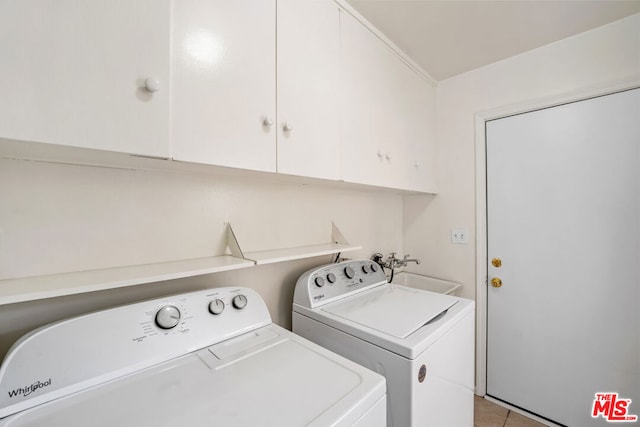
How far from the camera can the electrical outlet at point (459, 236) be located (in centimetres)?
207

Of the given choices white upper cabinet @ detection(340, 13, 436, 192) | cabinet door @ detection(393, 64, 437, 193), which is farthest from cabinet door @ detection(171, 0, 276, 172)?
cabinet door @ detection(393, 64, 437, 193)

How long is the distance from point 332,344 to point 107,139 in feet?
3.48

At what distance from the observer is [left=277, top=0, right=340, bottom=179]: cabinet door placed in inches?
41.4

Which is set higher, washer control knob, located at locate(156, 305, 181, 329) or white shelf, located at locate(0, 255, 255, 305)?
white shelf, located at locate(0, 255, 255, 305)

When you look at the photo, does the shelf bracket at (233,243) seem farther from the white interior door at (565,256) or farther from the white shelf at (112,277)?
the white interior door at (565,256)

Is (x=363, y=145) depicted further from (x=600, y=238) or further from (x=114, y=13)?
(x=600, y=238)

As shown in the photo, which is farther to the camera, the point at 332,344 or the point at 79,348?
the point at 332,344

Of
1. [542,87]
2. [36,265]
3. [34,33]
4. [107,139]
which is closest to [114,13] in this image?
[34,33]

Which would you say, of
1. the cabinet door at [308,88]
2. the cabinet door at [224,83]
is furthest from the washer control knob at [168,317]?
the cabinet door at [308,88]

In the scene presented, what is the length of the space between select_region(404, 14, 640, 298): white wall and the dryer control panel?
0.82 m

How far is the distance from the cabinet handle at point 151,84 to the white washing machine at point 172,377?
2.12 feet

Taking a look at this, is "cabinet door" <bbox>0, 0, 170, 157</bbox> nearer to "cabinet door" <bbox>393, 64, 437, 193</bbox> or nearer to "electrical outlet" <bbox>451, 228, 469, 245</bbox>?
"cabinet door" <bbox>393, 64, 437, 193</bbox>

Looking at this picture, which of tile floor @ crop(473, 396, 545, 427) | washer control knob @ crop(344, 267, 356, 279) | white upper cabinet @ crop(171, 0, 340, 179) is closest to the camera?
white upper cabinet @ crop(171, 0, 340, 179)

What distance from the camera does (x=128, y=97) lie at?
2.28 feet
